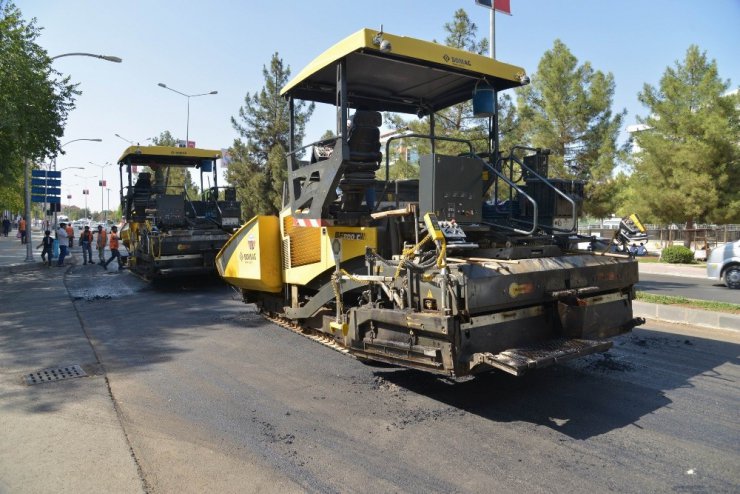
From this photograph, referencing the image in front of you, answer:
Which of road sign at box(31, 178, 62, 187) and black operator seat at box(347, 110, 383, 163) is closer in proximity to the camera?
black operator seat at box(347, 110, 383, 163)

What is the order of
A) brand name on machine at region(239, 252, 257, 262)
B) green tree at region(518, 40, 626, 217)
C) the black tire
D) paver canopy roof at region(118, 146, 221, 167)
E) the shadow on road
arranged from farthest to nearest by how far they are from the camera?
1. green tree at region(518, 40, 626, 217)
2. paver canopy roof at region(118, 146, 221, 167)
3. the black tire
4. brand name on machine at region(239, 252, 257, 262)
5. the shadow on road

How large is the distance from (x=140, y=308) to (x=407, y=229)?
6.56 meters

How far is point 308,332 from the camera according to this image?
6.80 metres

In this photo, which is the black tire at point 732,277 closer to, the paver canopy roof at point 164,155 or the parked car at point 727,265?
the parked car at point 727,265

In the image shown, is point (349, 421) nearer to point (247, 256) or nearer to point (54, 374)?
point (54, 374)

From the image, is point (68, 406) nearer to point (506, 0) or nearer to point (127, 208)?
point (127, 208)

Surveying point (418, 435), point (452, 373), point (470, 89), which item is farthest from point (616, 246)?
point (418, 435)

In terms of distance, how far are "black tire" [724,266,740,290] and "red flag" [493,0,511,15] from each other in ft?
28.6

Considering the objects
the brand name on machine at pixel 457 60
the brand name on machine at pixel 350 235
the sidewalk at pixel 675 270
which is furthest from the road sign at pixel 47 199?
the sidewalk at pixel 675 270

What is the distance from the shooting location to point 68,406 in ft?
14.8

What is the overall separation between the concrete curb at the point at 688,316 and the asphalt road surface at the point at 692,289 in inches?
112

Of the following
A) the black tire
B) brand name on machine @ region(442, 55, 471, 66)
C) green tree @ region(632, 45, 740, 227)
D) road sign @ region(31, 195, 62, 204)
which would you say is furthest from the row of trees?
brand name on machine @ region(442, 55, 471, 66)

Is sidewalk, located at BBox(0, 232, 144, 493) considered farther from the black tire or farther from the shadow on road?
the black tire

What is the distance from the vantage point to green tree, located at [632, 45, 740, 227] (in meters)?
19.8
